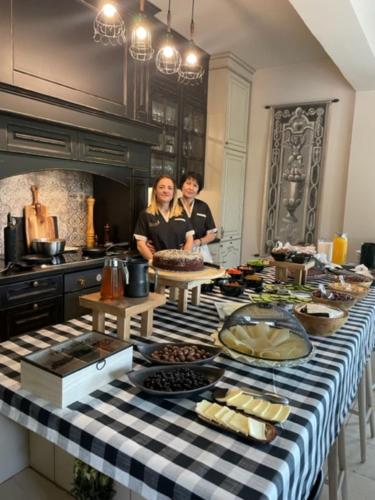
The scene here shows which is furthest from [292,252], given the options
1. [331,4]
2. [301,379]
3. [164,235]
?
[331,4]

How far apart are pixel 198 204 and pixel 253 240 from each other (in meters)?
1.70

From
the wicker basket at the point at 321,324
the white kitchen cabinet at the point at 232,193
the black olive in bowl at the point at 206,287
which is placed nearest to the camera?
the wicker basket at the point at 321,324

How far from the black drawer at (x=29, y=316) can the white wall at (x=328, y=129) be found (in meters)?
2.92

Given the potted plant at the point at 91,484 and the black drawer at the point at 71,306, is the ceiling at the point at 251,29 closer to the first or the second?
the black drawer at the point at 71,306

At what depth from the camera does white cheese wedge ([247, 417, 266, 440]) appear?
847 mm

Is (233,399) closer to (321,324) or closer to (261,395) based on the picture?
(261,395)

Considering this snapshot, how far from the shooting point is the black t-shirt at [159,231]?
264 centimetres

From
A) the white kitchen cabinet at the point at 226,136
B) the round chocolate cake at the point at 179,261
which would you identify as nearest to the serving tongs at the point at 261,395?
the round chocolate cake at the point at 179,261

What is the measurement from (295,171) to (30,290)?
10.7 feet

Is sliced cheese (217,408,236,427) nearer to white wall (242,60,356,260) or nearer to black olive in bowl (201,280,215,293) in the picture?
black olive in bowl (201,280,215,293)

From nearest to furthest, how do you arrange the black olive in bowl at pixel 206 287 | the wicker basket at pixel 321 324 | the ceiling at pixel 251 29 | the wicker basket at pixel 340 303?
the wicker basket at pixel 321 324
the wicker basket at pixel 340 303
the black olive in bowl at pixel 206 287
the ceiling at pixel 251 29

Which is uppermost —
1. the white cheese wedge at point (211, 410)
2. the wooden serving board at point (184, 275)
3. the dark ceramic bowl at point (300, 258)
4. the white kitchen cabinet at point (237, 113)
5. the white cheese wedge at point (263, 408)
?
the white kitchen cabinet at point (237, 113)

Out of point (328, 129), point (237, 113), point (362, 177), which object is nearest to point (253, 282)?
point (362, 177)

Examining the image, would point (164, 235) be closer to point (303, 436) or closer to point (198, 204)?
point (198, 204)
